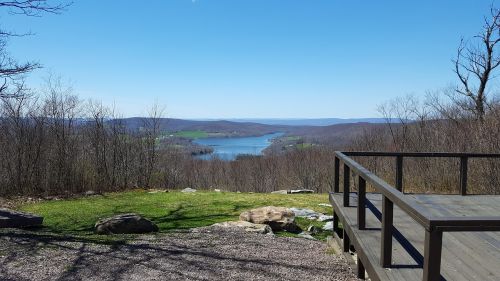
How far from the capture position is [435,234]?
7.65ft

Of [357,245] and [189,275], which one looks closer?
[357,245]

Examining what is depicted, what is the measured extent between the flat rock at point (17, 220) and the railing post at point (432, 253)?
8.26 m

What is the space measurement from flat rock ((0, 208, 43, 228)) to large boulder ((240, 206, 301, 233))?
4443 mm

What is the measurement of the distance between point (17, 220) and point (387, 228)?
25.6 feet

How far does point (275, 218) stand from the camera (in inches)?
339

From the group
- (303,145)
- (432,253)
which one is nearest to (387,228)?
(432,253)

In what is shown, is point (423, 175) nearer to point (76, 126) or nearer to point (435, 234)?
point (76, 126)

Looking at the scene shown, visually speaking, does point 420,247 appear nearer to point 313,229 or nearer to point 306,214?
point 313,229

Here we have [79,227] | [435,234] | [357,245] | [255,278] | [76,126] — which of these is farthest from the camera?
[76,126]

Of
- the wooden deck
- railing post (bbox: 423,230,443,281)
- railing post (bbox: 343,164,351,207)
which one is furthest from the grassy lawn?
railing post (bbox: 423,230,443,281)

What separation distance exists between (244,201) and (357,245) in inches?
350

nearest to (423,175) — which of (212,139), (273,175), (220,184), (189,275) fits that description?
(189,275)

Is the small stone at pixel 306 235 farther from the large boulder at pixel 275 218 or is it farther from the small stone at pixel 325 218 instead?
the small stone at pixel 325 218

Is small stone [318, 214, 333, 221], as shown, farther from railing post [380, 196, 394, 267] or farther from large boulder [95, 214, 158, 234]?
railing post [380, 196, 394, 267]
